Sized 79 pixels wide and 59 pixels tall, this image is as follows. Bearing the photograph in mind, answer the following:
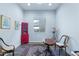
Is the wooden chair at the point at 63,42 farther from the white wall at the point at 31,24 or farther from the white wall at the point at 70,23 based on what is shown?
the white wall at the point at 31,24

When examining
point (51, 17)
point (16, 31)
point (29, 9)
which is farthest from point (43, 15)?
point (16, 31)

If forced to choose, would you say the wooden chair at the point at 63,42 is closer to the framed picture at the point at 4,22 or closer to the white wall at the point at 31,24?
the white wall at the point at 31,24

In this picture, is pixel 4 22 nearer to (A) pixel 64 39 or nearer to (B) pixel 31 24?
(B) pixel 31 24

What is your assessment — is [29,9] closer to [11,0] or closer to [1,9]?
[1,9]

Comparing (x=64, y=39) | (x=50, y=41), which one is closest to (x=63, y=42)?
(x=64, y=39)

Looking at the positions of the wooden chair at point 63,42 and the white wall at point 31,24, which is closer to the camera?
the white wall at point 31,24

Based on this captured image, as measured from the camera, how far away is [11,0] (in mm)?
889

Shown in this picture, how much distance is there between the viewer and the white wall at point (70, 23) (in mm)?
2033

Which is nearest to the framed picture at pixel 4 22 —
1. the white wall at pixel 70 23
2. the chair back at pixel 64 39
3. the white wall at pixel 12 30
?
the white wall at pixel 12 30

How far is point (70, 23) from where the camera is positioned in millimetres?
2170

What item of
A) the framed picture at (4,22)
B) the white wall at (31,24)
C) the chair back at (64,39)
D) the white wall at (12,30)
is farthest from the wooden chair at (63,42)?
the framed picture at (4,22)

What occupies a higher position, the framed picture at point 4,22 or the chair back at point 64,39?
the framed picture at point 4,22

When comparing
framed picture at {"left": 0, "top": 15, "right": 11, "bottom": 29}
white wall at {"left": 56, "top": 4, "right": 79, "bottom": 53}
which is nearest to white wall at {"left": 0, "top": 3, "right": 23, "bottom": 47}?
framed picture at {"left": 0, "top": 15, "right": 11, "bottom": 29}

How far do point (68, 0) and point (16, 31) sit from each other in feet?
4.78
